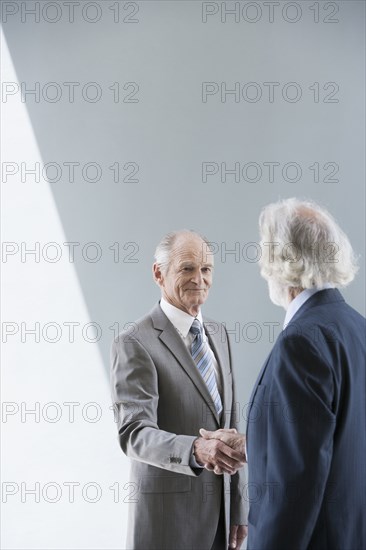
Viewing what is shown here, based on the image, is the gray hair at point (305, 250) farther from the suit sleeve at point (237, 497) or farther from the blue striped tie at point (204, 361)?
the suit sleeve at point (237, 497)

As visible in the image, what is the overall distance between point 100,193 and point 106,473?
59.2 inches

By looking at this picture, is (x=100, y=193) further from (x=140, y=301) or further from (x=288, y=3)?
(x=288, y=3)

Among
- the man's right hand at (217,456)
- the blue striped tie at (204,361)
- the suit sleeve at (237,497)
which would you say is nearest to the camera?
the man's right hand at (217,456)

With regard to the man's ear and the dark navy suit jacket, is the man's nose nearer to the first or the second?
the man's ear

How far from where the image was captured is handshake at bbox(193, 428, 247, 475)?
6.99ft

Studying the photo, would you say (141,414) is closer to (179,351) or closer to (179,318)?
(179,351)

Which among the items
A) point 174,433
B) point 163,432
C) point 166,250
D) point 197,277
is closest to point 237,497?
point 174,433

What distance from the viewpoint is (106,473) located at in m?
3.65

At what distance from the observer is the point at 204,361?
8.08 ft

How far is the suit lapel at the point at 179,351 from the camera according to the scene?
236cm

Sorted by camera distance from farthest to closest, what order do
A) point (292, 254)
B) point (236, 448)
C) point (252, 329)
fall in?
point (252, 329) → point (236, 448) → point (292, 254)

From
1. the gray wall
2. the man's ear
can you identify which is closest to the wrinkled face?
the man's ear

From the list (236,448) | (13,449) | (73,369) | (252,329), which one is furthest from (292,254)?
(13,449)

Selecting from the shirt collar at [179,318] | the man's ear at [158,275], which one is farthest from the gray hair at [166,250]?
the shirt collar at [179,318]
